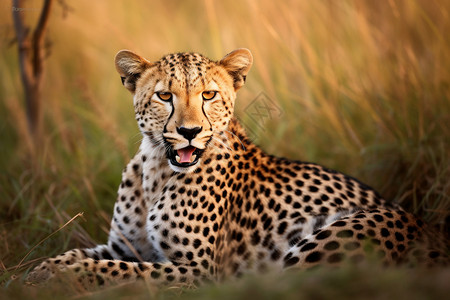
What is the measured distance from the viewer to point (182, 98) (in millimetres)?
3617

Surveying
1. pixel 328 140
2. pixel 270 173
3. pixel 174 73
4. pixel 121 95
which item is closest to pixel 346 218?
pixel 270 173

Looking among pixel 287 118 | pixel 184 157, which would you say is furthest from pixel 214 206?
pixel 287 118

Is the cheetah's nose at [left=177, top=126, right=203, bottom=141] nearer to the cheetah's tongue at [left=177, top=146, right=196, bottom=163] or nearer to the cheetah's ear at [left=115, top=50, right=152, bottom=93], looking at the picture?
the cheetah's tongue at [left=177, top=146, right=196, bottom=163]

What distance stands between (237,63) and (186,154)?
82cm

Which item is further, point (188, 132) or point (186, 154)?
point (186, 154)

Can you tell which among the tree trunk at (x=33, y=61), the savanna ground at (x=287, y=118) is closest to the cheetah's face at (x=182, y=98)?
the savanna ground at (x=287, y=118)

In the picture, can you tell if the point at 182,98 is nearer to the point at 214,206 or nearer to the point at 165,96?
the point at 165,96

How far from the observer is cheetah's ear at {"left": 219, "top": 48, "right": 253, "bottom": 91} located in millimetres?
3928

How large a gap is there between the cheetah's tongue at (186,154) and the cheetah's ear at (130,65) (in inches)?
27.2

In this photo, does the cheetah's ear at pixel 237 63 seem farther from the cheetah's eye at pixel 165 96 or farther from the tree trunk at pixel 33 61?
the tree trunk at pixel 33 61

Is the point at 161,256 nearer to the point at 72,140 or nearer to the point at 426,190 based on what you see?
the point at 426,190

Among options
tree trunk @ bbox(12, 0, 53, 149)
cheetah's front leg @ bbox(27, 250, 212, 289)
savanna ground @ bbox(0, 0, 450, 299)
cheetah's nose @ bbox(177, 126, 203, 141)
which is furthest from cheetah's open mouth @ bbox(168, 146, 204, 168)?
tree trunk @ bbox(12, 0, 53, 149)

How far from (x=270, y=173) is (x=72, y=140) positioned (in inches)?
113

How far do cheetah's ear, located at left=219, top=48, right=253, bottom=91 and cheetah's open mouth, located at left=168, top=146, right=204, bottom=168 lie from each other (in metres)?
0.72
